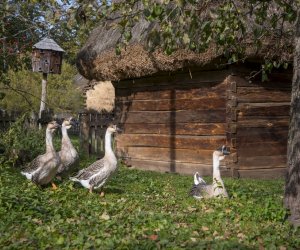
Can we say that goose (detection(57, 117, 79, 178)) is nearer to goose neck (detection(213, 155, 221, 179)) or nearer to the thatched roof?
the thatched roof

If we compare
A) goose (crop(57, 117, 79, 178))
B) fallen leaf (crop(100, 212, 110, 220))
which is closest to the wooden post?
goose (crop(57, 117, 79, 178))

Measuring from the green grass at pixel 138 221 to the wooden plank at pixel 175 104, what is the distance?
2944 millimetres

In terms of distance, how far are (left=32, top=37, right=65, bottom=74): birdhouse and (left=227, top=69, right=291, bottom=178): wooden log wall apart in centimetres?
630

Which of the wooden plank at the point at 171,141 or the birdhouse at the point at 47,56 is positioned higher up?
the birdhouse at the point at 47,56

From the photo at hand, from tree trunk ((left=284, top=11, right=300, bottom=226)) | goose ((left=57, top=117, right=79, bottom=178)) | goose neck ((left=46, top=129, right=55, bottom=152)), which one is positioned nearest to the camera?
tree trunk ((left=284, top=11, right=300, bottom=226))

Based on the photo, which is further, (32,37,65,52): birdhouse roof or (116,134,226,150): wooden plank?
(32,37,65,52): birdhouse roof

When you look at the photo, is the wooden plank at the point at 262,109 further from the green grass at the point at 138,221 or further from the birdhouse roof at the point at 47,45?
the birdhouse roof at the point at 47,45

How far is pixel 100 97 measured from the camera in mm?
Answer: 27500

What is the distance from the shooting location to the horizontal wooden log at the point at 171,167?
11.1 metres

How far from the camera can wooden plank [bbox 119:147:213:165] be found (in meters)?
11.1

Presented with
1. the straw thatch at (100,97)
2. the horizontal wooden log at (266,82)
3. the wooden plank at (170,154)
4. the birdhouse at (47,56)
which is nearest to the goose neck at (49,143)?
the wooden plank at (170,154)

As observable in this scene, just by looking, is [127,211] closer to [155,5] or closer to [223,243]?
[223,243]

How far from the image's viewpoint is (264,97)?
10.8m

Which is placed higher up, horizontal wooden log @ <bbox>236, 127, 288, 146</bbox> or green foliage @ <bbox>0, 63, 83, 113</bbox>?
green foliage @ <bbox>0, 63, 83, 113</bbox>
